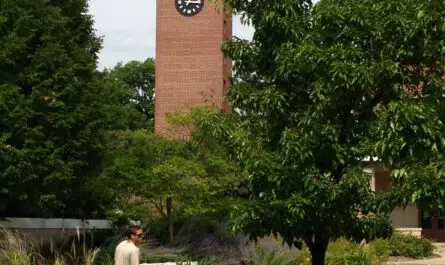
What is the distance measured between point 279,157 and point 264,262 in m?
9.29

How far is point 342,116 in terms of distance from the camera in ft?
31.4

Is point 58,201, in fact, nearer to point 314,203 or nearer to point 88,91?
point 88,91

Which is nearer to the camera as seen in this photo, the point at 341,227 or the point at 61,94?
the point at 341,227

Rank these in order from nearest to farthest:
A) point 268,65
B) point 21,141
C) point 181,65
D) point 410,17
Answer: point 410,17 < point 268,65 < point 21,141 < point 181,65

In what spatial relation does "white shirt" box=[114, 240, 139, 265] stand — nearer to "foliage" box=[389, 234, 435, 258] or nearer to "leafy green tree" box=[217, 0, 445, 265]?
"leafy green tree" box=[217, 0, 445, 265]

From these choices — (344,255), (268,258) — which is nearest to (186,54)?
(344,255)

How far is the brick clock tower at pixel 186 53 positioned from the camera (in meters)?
51.4

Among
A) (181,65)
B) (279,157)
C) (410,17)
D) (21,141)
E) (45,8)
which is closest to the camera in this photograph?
(410,17)

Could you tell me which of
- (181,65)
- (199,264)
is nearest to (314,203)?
(199,264)

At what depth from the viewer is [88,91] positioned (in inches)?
804

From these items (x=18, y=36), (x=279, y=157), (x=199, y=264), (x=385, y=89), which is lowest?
(x=199, y=264)

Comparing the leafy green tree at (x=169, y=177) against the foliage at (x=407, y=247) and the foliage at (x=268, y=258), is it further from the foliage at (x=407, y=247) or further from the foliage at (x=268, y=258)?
the foliage at (x=407, y=247)

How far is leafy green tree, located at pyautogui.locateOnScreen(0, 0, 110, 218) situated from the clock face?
31230 mm

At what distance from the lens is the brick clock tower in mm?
51375
